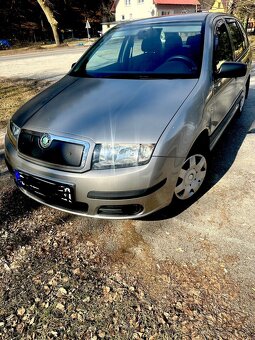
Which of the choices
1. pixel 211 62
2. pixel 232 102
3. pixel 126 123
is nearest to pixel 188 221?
pixel 126 123

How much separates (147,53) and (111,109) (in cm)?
120

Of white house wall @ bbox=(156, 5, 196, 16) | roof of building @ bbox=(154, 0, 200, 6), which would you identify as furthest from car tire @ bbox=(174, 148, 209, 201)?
white house wall @ bbox=(156, 5, 196, 16)

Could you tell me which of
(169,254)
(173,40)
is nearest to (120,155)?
(169,254)

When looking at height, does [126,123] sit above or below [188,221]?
above

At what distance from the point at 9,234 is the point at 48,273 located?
624mm

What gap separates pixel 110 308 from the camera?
6.37 ft

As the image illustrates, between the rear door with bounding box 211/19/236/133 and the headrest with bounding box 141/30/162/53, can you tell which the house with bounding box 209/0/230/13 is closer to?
the rear door with bounding box 211/19/236/133

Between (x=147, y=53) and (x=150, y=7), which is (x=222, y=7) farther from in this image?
(x=147, y=53)

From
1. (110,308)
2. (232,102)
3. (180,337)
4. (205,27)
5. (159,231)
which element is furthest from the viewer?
(232,102)

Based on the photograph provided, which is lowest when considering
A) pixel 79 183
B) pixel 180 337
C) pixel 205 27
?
pixel 180 337

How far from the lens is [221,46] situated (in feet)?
11.2

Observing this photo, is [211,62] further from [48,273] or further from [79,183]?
[48,273]

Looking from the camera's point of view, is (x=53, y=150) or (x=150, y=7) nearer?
(x=53, y=150)

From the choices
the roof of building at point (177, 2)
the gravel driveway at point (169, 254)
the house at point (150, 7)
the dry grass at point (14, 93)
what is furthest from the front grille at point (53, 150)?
the roof of building at point (177, 2)
